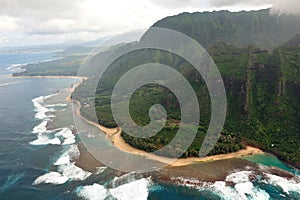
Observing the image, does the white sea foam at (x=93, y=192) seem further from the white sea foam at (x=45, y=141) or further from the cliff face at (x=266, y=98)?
the cliff face at (x=266, y=98)

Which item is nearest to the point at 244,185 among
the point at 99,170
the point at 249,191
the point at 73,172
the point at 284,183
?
the point at 249,191

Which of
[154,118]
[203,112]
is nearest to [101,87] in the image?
[154,118]

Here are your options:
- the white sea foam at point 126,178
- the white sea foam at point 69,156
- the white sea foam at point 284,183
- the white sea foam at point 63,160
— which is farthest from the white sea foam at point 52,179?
the white sea foam at point 284,183

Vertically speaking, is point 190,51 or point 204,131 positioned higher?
point 190,51

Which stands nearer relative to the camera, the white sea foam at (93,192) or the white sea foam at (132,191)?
the white sea foam at (93,192)

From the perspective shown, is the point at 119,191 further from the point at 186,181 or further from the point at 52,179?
the point at 52,179

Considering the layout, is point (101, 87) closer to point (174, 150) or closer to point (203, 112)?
point (203, 112)
